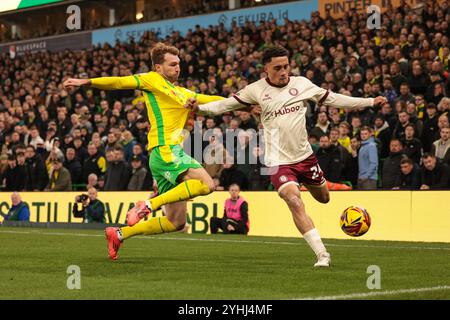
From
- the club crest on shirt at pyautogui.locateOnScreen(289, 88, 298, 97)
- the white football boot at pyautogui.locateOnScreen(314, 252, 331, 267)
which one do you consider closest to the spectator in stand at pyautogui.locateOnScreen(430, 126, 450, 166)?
the club crest on shirt at pyautogui.locateOnScreen(289, 88, 298, 97)

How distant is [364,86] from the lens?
719 inches

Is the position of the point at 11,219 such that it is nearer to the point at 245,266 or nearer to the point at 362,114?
the point at 362,114

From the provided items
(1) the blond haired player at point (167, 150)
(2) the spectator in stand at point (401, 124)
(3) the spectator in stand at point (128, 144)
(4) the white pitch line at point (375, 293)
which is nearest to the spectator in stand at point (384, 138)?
(2) the spectator in stand at point (401, 124)

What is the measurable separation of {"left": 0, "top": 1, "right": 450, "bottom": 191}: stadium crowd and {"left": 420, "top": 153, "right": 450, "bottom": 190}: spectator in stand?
0.02m

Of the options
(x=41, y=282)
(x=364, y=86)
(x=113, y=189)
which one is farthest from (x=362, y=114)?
(x=41, y=282)

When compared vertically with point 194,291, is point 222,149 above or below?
above

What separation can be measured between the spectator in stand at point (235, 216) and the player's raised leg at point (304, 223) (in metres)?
8.19

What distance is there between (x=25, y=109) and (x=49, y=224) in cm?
808

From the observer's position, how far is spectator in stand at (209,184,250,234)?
17.3m

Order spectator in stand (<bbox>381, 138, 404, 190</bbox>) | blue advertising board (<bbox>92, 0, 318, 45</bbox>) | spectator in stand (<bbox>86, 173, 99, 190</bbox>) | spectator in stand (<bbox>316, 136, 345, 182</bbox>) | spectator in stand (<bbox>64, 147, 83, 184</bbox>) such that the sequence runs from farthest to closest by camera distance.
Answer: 1. blue advertising board (<bbox>92, 0, 318, 45</bbox>)
2. spectator in stand (<bbox>64, 147, 83, 184</bbox>)
3. spectator in stand (<bbox>86, 173, 99, 190</bbox>)
4. spectator in stand (<bbox>316, 136, 345, 182</bbox>)
5. spectator in stand (<bbox>381, 138, 404, 190</bbox>)

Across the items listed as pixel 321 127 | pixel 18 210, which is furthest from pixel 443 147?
pixel 18 210

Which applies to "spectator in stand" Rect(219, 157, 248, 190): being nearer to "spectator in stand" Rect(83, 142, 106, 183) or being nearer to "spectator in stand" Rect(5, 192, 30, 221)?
"spectator in stand" Rect(83, 142, 106, 183)

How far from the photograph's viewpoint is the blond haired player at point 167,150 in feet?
31.0
